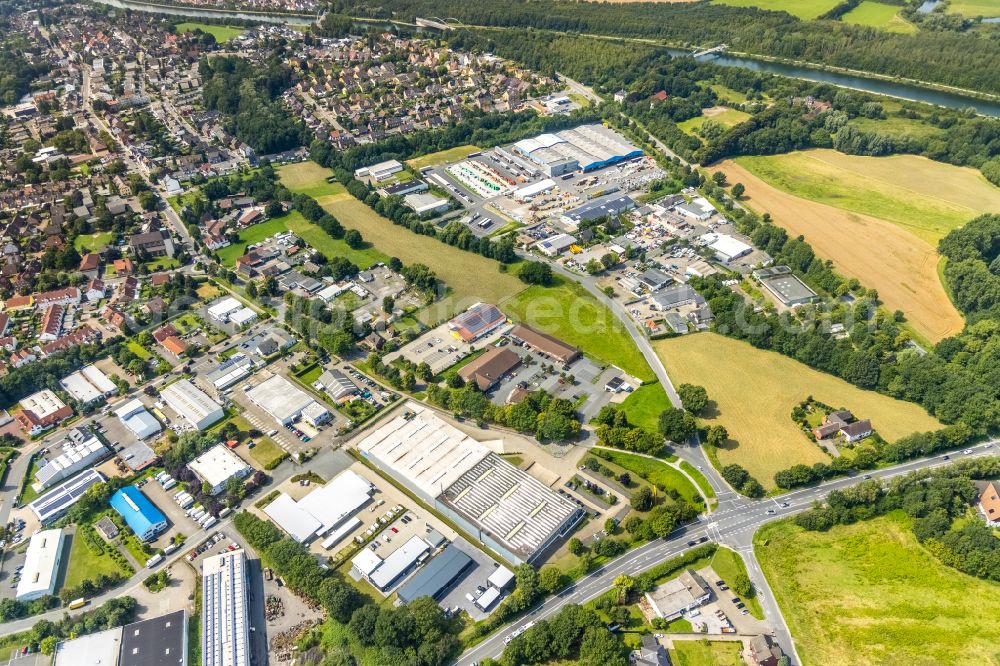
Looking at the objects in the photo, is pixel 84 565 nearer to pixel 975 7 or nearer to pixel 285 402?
pixel 285 402

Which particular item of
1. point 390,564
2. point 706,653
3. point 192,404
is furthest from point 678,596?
point 192,404

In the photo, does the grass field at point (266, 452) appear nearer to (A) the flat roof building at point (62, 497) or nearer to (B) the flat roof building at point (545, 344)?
(A) the flat roof building at point (62, 497)

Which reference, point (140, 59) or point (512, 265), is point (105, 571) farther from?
point (140, 59)

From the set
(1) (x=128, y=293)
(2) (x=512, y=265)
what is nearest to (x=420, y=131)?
(2) (x=512, y=265)

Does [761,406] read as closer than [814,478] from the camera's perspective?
No

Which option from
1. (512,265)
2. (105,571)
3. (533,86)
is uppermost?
(533,86)

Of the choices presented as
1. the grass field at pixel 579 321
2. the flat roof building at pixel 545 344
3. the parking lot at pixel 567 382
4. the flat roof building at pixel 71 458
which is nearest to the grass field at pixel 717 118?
the grass field at pixel 579 321

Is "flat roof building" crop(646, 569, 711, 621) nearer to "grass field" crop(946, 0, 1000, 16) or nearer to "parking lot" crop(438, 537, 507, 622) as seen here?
"parking lot" crop(438, 537, 507, 622)
